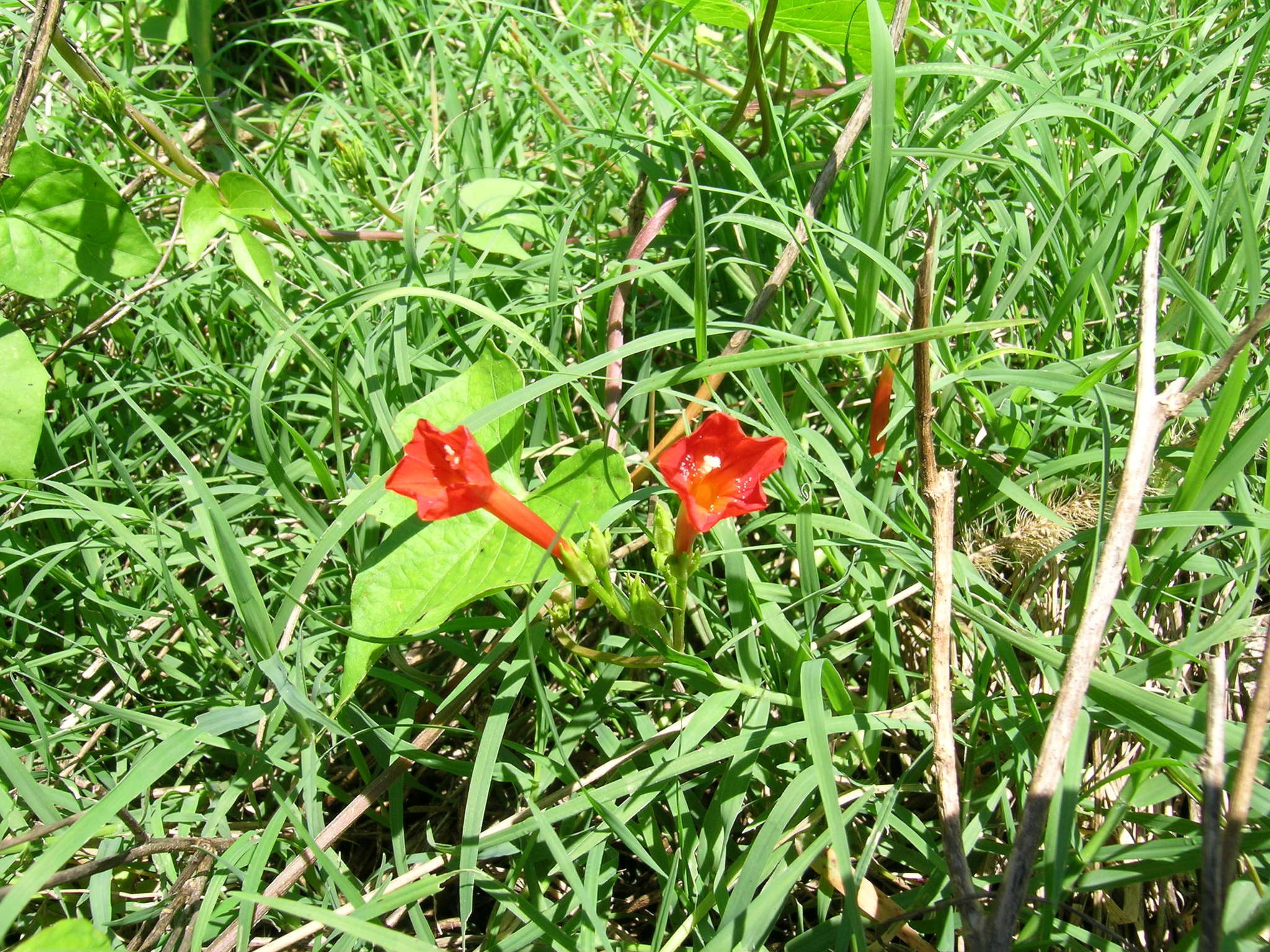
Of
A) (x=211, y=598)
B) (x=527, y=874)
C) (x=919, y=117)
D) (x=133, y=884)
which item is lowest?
(x=133, y=884)

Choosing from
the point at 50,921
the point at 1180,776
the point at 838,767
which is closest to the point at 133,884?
the point at 50,921

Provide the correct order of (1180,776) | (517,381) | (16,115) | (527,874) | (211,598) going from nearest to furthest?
(1180,776) < (527,874) < (517,381) < (16,115) < (211,598)

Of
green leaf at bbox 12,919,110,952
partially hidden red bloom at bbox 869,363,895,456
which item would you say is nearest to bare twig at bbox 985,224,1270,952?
partially hidden red bloom at bbox 869,363,895,456

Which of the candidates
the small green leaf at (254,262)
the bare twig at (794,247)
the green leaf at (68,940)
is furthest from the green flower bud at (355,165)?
the green leaf at (68,940)

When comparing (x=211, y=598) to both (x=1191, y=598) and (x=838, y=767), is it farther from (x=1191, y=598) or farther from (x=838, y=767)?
(x=1191, y=598)

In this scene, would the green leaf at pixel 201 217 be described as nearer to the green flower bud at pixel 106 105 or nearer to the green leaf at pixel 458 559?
the green flower bud at pixel 106 105

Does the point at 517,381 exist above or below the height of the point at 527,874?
above

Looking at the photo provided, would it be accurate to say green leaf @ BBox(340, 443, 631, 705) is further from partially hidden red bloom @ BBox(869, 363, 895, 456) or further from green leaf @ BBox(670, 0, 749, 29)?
green leaf @ BBox(670, 0, 749, 29)

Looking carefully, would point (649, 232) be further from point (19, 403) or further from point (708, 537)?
point (19, 403)

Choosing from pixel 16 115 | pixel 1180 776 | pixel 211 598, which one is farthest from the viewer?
pixel 211 598
